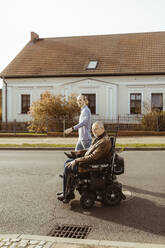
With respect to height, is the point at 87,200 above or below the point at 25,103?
below

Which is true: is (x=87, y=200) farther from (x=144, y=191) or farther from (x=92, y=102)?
(x=92, y=102)

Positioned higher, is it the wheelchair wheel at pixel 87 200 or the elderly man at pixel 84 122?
the elderly man at pixel 84 122

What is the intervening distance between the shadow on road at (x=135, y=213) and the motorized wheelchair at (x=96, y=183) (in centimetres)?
15

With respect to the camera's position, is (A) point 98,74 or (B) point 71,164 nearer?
(B) point 71,164

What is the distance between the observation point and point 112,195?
5219mm

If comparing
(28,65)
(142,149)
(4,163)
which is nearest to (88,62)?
(28,65)

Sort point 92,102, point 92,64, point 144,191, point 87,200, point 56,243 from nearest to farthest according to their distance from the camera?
point 56,243 → point 87,200 → point 144,191 → point 92,64 → point 92,102

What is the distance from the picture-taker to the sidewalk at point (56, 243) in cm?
352

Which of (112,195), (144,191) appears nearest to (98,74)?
(144,191)

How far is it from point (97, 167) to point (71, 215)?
0.89 metres

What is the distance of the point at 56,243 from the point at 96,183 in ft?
5.40

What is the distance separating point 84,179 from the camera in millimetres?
5238

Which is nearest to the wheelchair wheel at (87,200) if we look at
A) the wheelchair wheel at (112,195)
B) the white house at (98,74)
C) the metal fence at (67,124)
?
the wheelchair wheel at (112,195)

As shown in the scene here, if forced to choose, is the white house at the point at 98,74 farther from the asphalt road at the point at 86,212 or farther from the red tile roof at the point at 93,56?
the asphalt road at the point at 86,212
